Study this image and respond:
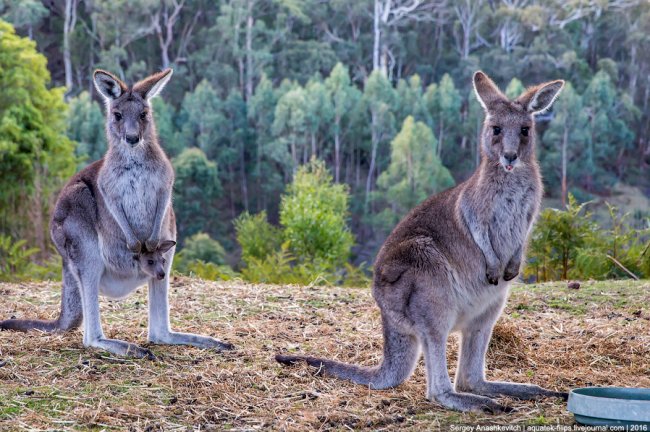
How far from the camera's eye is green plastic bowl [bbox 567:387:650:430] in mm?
3018

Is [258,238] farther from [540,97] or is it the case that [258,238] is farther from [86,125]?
[86,125]

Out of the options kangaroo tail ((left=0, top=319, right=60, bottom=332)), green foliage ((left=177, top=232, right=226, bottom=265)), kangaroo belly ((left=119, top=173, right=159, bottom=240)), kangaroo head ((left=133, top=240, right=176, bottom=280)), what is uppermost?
kangaroo belly ((left=119, top=173, right=159, bottom=240))

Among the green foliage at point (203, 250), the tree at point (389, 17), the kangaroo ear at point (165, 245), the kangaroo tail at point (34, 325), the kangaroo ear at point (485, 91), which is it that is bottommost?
the green foliage at point (203, 250)

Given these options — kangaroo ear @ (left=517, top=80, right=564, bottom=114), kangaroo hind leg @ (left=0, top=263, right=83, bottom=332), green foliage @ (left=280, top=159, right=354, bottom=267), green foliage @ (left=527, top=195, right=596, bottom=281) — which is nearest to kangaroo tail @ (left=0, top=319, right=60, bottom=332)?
kangaroo hind leg @ (left=0, top=263, right=83, bottom=332)

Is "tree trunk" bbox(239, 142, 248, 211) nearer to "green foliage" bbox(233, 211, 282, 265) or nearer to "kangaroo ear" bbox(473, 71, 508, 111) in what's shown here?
"green foliage" bbox(233, 211, 282, 265)

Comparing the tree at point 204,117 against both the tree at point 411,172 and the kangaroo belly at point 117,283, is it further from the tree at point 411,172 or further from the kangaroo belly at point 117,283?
the kangaroo belly at point 117,283

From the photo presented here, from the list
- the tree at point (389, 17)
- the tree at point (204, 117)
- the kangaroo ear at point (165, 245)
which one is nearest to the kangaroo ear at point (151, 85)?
the kangaroo ear at point (165, 245)

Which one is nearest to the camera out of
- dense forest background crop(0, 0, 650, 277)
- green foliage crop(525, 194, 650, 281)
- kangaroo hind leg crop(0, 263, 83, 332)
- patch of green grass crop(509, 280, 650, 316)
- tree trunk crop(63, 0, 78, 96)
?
kangaroo hind leg crop(0, 263, 83, 332)

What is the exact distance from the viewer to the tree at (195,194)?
21.7 m

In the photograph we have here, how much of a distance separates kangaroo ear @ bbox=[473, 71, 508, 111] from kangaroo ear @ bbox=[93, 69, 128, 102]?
2.03 m

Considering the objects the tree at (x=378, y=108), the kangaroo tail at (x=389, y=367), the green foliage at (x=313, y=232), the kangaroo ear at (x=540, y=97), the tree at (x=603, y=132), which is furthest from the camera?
the tree at (x=378, y=108)

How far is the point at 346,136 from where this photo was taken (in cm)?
2320

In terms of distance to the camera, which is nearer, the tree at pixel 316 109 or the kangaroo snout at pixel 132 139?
the kangaroo snout at pixel 132 139

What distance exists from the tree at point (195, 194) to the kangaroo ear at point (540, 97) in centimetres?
1829
